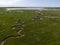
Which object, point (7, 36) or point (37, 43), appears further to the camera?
point (7, 36)

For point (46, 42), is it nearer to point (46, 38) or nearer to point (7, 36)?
point (46, 38)

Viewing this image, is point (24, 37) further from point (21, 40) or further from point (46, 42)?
point (46, 42)

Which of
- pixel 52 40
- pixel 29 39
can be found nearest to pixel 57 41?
pixel 52 40

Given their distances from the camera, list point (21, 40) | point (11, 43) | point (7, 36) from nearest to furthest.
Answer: point (11, 43) < point (21, 40) < point (7, 36)

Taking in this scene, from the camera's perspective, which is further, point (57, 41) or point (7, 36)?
point (7, 36)

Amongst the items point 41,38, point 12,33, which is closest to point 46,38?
point 41,38

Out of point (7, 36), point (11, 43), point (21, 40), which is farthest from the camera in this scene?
point (7, 36)

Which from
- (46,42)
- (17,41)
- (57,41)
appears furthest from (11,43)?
(57,41)

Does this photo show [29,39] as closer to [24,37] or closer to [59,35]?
[24,37]
